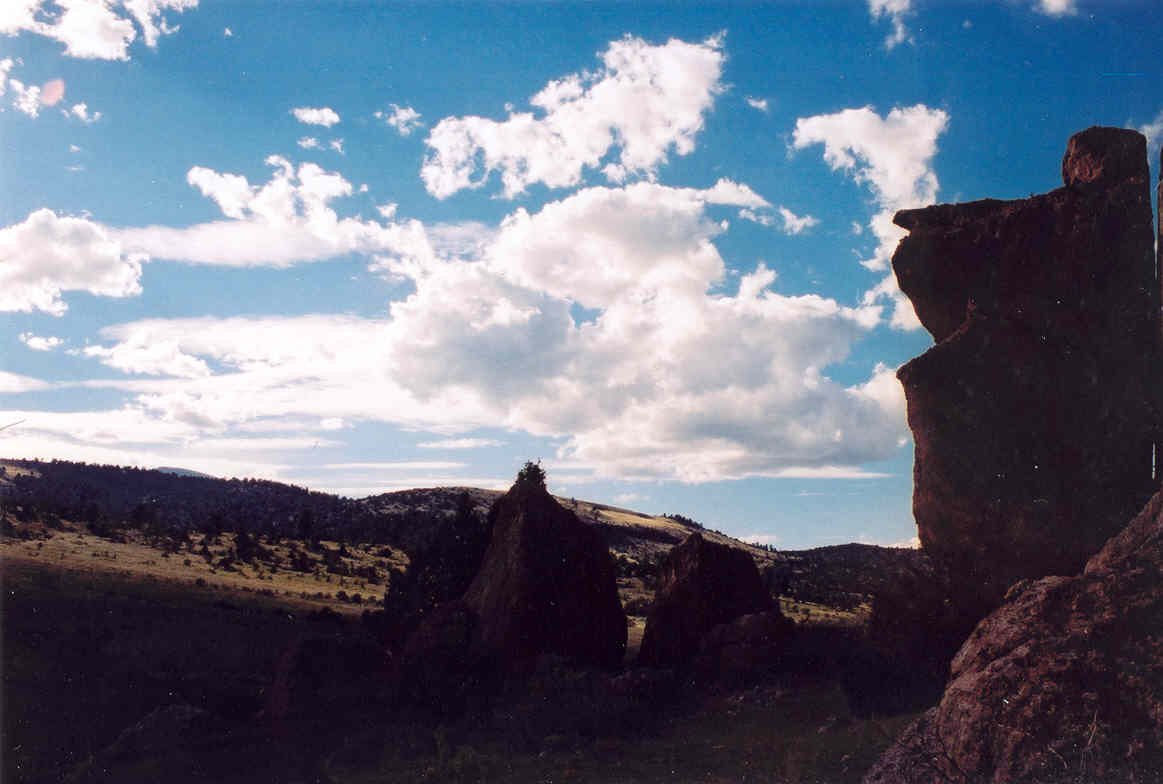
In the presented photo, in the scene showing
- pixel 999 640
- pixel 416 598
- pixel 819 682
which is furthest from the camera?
pixel 416 598

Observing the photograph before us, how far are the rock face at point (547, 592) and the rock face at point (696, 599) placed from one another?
155cm

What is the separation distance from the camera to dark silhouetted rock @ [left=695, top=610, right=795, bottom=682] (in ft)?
66.8

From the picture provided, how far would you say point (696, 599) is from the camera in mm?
24812

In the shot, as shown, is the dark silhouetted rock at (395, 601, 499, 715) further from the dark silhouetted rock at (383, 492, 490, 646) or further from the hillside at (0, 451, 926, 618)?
the hillside at (0, 451, 926, 618)

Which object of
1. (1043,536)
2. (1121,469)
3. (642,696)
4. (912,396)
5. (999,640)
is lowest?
(642,696)

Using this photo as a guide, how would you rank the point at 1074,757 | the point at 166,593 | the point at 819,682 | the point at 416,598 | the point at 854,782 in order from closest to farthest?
the point at 1074,757
the point at 854,782
the point at 819,682
the point at 416,598
the point at 166,593

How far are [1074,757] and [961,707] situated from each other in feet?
4.53

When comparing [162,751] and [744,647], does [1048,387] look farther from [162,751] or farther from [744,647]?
[162,751]

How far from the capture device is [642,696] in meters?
19.8

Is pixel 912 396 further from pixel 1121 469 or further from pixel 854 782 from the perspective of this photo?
pixel 854 782

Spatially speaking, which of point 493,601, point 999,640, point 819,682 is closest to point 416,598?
point 493,601

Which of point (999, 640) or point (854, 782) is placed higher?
point (999, 640)

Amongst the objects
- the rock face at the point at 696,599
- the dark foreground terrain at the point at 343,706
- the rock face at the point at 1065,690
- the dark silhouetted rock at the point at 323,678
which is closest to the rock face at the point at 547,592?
the dark foreground terrain at the point at 343,706

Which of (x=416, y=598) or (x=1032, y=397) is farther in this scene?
(x=416, y=598)
